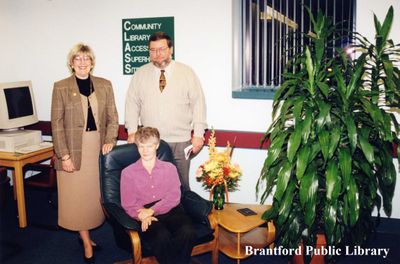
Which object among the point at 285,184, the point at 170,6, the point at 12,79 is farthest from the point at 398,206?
the point at 12,79

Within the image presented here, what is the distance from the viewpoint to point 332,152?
2.79 metres

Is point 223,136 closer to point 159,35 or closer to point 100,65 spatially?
point 159,35

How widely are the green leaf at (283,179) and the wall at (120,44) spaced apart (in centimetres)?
125

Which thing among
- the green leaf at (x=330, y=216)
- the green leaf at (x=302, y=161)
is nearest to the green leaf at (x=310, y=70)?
the green leaf at (x=302, y=161)

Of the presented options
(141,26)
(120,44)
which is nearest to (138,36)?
(141,26)

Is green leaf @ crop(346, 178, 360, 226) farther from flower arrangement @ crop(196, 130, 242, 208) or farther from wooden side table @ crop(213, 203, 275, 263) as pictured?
flower arrangement @ crop(196, 130, 242, 208)

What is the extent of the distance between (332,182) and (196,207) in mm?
986

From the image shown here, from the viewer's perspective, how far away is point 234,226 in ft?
10.6

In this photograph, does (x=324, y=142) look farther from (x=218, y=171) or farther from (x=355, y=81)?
(x=218, y=171)

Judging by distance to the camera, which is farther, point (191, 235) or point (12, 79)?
point (12, 79)

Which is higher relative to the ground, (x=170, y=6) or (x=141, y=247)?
(x=170, y=6)

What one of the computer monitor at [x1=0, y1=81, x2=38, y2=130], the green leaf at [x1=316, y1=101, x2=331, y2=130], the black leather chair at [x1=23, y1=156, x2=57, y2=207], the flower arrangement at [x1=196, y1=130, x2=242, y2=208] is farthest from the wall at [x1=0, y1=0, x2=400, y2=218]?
the green leaf at [x1=316, y1=101, x2=331, y2=130]

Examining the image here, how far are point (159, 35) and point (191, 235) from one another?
1.64 metres

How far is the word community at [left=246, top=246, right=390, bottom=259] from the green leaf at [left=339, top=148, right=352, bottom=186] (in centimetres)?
56
